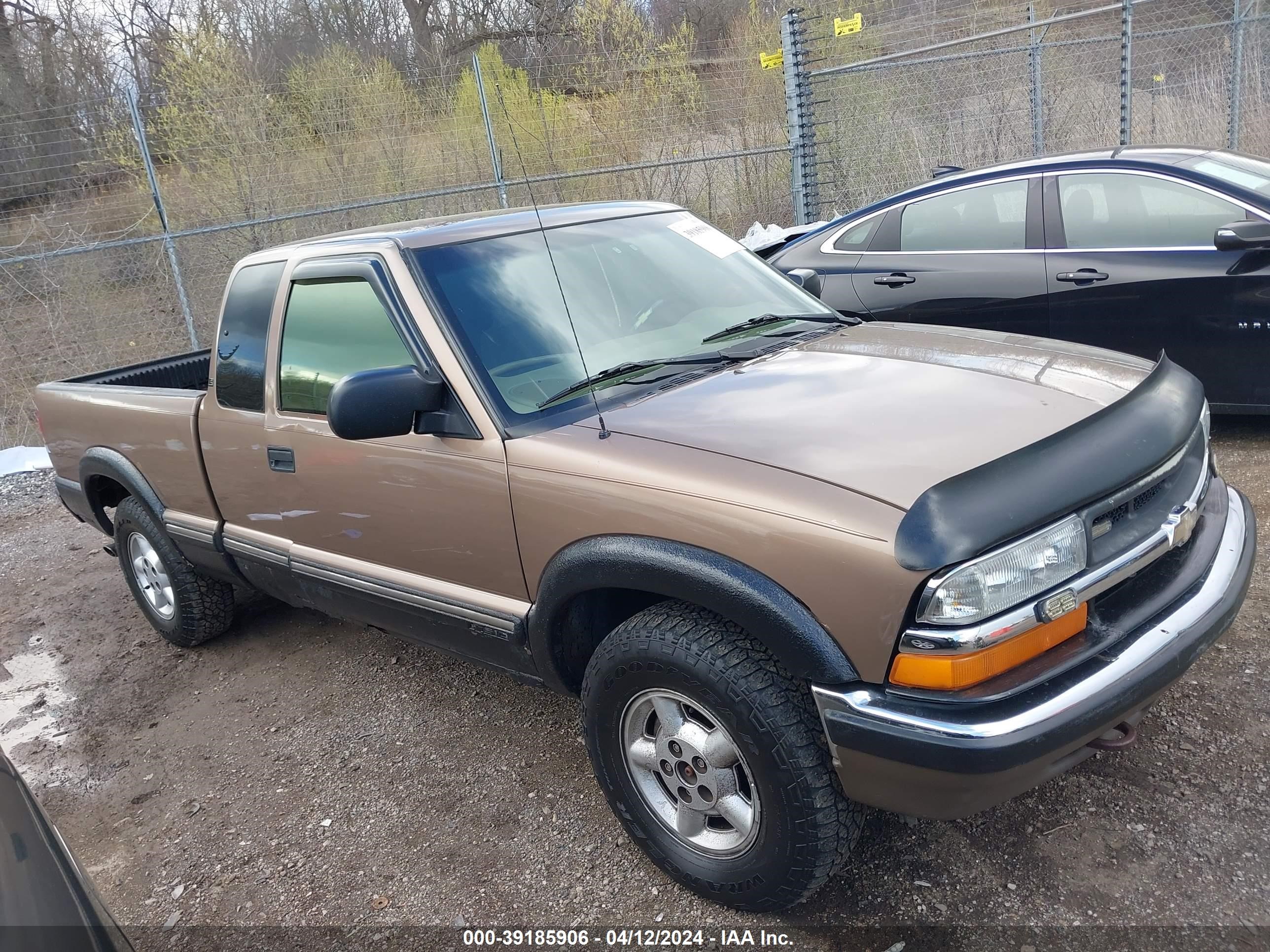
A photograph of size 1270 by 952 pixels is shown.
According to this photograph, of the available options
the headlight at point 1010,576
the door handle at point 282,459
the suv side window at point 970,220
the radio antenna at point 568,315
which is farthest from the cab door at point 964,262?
the door handle at point 282,459

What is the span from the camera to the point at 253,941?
274 cm

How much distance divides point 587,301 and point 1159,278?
3.55 m

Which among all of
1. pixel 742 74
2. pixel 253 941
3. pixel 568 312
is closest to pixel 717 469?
pixel 568 312

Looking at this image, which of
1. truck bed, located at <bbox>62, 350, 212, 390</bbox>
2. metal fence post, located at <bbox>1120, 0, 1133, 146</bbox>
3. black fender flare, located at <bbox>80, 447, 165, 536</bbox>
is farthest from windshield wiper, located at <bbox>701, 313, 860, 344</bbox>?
metal fence post, located at <bbox>1120, 0, 1133, 146</bbox>

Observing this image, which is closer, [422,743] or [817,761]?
[817,761]

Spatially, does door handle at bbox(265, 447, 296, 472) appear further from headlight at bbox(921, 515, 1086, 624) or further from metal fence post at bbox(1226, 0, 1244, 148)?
metal fence post at bbox(1226, 0, 1244, 148)

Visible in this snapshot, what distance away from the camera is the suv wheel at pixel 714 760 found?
224cm

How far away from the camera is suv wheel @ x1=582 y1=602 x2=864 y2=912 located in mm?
2236

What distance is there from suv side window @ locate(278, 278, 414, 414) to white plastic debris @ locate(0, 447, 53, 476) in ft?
21.2

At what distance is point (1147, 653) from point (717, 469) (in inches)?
42.1

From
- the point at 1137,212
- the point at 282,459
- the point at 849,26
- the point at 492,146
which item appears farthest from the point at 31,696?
the point at 849,26

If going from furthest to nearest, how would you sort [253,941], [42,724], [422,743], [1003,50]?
[1003,50]
[42,724]
[422,743]
[253,941]

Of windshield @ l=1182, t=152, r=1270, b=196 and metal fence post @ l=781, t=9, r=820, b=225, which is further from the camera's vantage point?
metal fence post @ l=781, t=9, r=820, b=225

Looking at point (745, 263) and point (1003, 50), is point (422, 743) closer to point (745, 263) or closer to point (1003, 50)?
point (745, 263)
